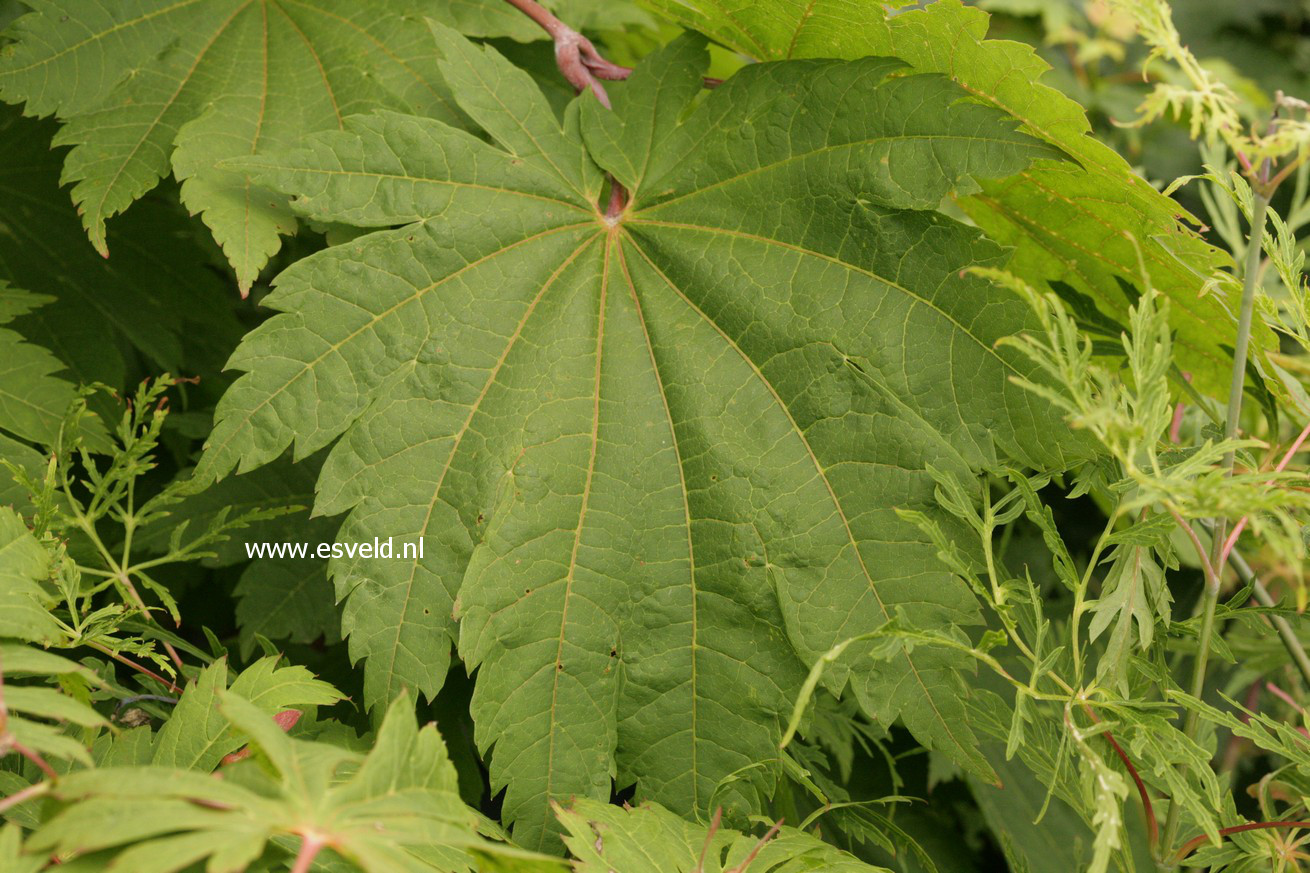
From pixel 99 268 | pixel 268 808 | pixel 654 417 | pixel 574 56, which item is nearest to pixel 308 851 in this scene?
pixel 268 808

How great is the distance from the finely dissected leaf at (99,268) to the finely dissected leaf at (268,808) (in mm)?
929

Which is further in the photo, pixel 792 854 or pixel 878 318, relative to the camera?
pixel 878 318

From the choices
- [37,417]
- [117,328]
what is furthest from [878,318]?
[117,328]

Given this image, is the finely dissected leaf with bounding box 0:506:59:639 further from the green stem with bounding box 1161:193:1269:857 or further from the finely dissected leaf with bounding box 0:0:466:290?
the green stem with bounding box 1161:193:1269:857

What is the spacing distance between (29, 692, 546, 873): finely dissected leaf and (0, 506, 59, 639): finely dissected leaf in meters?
0.20

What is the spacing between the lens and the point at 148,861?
0.56 meters

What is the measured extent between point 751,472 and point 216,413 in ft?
1.96

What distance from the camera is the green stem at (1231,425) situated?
2.96ft

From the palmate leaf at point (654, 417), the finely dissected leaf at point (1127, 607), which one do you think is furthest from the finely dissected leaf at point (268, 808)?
the finely dissected leaf at point (1127, 607)

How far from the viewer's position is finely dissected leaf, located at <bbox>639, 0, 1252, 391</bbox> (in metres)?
1.04

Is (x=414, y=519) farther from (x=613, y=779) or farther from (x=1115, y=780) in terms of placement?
(x=1115, y=780)

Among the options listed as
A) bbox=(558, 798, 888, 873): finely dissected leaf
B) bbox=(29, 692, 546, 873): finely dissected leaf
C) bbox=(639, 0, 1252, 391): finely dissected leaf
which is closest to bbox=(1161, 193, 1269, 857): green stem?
bbox=(639, 0, 1252, 391): finely dissected leaf

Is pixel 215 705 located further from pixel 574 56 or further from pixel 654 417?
pixel 574 56

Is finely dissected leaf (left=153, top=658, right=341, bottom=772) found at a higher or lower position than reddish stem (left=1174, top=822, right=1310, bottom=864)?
higher
